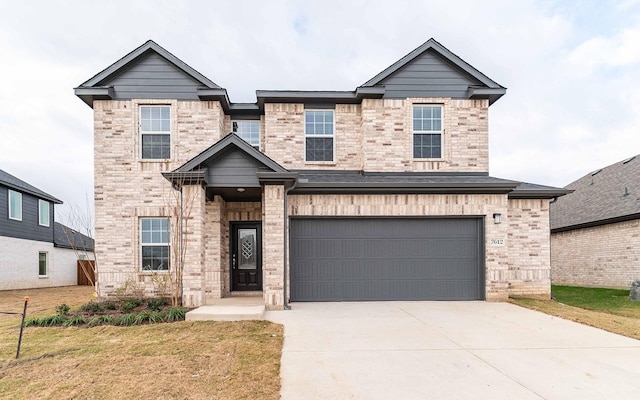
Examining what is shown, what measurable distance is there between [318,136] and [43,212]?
683 inches

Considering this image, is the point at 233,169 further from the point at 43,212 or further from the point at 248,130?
the point at 43,212

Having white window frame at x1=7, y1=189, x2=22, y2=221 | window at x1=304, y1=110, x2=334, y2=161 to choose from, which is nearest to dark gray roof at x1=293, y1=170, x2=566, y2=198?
window at x1=304, y1=110, x2=334, y2=161

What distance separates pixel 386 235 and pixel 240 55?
18.8m

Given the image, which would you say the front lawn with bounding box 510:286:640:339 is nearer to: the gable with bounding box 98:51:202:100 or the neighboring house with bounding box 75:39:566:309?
the neighboring house with bounding box 75:39:566:309

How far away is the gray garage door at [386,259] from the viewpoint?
9836mm

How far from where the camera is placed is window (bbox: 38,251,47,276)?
18812 millimetres

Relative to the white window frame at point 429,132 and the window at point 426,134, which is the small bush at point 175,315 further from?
the window at point 426,134

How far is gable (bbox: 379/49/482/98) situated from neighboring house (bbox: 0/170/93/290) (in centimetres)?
1406

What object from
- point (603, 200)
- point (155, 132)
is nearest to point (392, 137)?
point (155, 132)

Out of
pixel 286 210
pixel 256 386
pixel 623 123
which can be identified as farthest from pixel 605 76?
pixel 256 386

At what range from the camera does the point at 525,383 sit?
4371 millimetres

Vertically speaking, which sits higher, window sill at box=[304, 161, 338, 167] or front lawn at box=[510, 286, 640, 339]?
window sill at box=[304, 161, 338, 167]

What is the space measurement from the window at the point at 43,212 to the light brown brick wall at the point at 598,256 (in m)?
26.7

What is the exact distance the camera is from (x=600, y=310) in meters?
9.48
